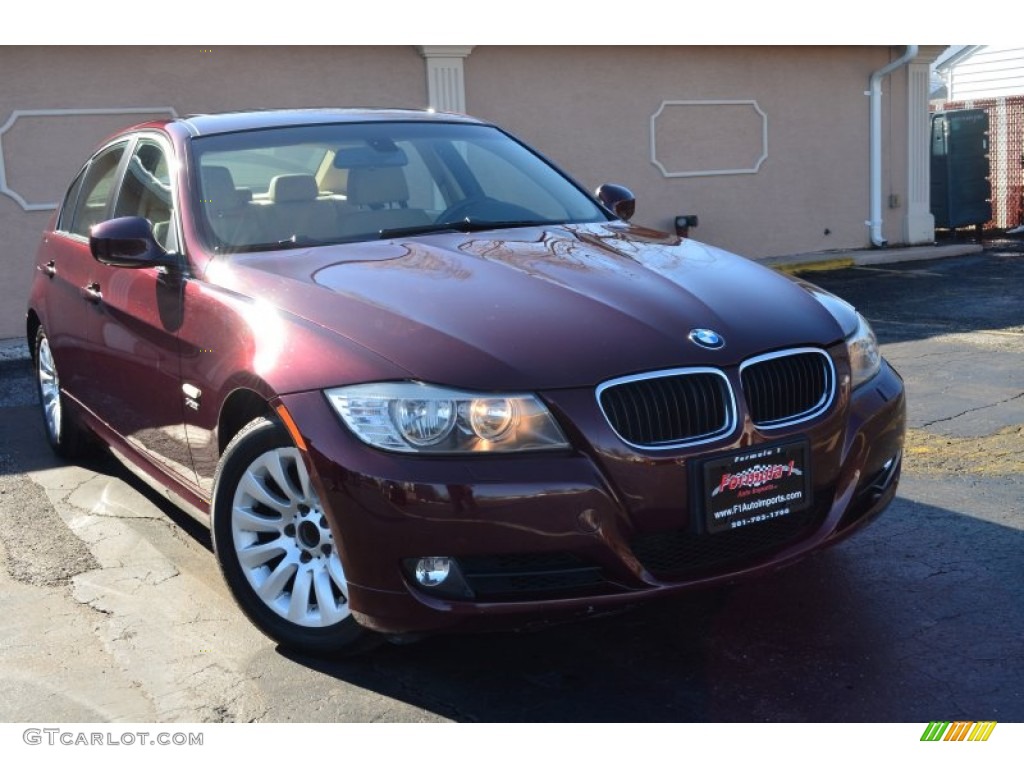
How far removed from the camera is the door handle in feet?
16.3

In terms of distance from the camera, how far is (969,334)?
30.3ft

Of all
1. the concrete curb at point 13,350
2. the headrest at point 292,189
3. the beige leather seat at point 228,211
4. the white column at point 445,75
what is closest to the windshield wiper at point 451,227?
the headrest at point 292,189

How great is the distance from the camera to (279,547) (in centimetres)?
362

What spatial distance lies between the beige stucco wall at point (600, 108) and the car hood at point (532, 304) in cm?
789

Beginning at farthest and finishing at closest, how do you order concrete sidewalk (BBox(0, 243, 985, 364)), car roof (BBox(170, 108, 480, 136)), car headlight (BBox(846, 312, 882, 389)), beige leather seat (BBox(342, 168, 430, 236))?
concrete sidewalk (BBox(0, 243, 985, 364)) < car roof (BBox(170, 108, 480, 136)) < beige leather seat (BBox(342, 168, 430, 236)) < car headlight (BBox(846, 312, 882, 389))

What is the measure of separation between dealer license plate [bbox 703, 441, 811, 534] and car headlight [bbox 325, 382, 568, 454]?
437mm

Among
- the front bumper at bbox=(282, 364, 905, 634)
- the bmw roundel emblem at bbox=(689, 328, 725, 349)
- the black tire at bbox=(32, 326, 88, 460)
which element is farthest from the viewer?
the black tire at bbox=(32, 326, 88, 460)

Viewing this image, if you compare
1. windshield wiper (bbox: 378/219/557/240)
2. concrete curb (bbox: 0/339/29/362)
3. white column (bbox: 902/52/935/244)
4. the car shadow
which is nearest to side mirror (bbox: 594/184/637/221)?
windshield wiper (bbox: 378/219/557/240)

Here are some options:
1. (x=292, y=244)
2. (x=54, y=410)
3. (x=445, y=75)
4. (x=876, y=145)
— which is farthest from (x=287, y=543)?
(x=876, y=145)

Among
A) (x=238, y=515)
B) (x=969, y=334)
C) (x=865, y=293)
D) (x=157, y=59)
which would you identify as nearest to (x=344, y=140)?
(x=238, y=515)

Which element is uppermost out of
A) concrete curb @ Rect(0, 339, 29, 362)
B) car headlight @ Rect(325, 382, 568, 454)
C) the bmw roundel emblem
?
the bmw roundel emblem

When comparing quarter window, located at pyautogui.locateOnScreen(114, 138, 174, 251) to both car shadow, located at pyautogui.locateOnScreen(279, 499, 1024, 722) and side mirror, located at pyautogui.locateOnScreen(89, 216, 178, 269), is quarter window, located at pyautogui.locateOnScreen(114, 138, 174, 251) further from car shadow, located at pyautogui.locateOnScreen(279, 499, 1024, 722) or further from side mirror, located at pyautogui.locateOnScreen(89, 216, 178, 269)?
car shadow, located at pyautogui.locateOnScreen(279, 499, 1024, 722)

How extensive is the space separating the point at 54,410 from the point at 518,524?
12.7 feet
